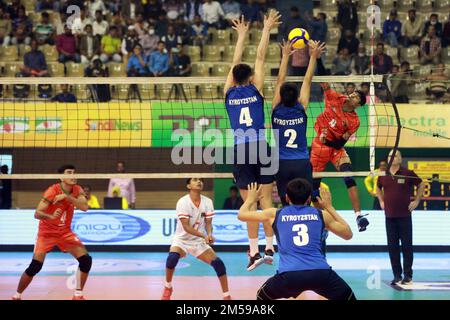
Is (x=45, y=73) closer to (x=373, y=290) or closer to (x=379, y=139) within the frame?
(x=379, y=139)

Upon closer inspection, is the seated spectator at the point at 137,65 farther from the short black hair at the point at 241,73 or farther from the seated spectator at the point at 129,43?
the short black hair at the point at 241,73

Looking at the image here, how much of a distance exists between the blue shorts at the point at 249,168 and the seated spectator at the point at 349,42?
13412mm

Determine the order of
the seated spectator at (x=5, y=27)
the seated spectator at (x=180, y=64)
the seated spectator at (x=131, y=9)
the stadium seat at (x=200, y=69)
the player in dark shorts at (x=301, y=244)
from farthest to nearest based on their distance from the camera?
the seated spectator at (x=131, y=9) → the seated spectator at (x=5, y=27) → the stadium seat at (x=200, y=69) → the seated spectator at (x=180, y=64) → the player in dark shorts at (x=301, y=244)

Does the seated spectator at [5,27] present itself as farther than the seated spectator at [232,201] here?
Yes

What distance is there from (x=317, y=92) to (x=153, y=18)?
628 centimetres

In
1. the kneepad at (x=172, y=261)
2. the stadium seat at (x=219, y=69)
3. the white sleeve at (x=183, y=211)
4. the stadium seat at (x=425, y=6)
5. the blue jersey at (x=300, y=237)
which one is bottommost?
the kneepad at (x=172, y=261)

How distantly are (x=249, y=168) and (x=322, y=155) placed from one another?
6.55 ft

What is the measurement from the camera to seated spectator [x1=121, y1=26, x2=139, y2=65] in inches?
1018

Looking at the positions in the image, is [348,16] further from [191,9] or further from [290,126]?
[290,126]

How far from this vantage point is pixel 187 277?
1877cm

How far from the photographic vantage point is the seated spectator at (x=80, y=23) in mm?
26281

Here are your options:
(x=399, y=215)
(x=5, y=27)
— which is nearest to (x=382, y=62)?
(x=399, y=215)

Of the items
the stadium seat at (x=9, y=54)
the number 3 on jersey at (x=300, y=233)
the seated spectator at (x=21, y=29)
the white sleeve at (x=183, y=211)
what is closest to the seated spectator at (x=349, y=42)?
the seated spectator at (x=21, y=29)

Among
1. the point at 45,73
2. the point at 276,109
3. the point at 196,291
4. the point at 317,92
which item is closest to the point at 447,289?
the point at 196,291
